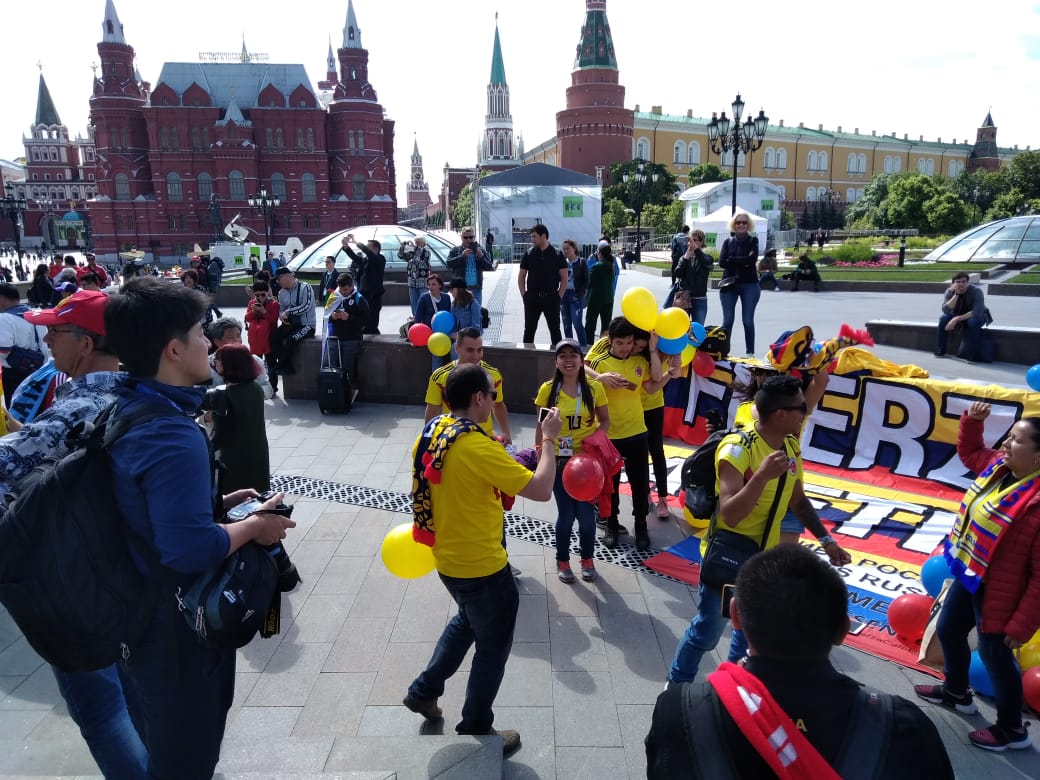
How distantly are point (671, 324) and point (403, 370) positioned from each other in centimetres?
500

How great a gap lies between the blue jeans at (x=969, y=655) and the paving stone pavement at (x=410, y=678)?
0.19 meters

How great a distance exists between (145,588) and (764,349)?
10416 mm

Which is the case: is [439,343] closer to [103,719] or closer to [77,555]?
[103,719]

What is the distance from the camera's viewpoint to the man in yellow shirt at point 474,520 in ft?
9.17

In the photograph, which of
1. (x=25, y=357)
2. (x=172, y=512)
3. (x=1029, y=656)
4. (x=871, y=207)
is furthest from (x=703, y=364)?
(x=871, y=207)

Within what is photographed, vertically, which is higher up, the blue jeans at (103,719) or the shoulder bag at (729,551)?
the shoulder bag at (729,551)

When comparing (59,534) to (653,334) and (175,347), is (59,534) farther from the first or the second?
(653,334)

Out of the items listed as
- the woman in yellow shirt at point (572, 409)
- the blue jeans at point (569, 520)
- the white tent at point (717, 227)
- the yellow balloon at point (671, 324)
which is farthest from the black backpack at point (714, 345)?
the white tent at point (717, 227)

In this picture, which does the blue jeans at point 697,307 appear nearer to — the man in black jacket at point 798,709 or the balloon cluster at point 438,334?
the balloon cluster at point 438,334

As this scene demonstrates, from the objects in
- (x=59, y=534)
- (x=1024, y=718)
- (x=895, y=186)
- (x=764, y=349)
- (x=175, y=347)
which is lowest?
(x=1024, y=718)

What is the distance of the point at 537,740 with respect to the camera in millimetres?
3219

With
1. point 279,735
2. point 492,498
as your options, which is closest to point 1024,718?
point 492,498

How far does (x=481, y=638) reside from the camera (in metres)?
2.97

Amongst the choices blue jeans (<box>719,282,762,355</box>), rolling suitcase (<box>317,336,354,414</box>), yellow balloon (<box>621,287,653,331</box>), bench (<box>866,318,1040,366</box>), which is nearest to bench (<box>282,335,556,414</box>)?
rolling suitcase (<box>317,336,354,414</box>)
